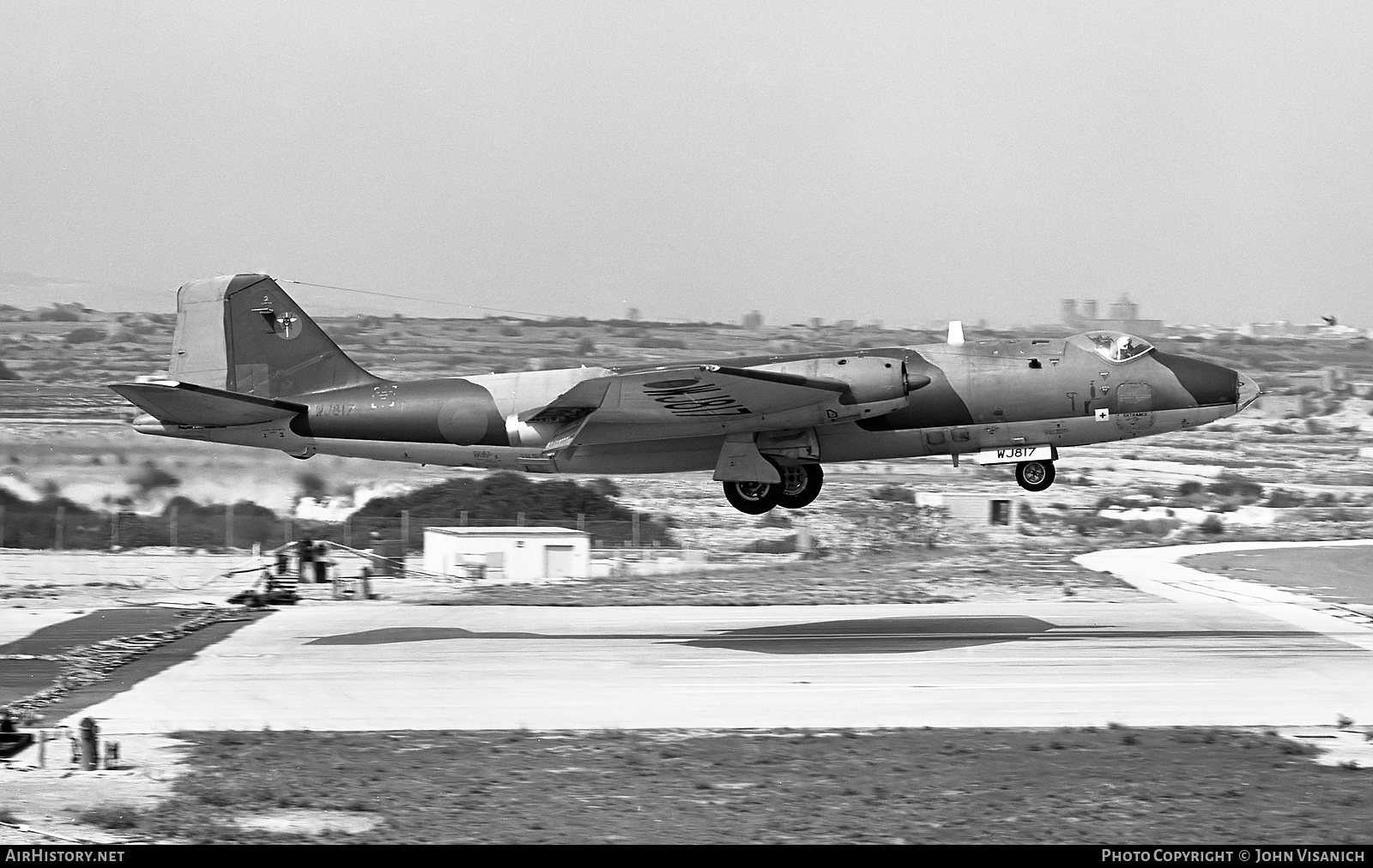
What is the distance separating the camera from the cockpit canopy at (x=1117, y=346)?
26.6 m

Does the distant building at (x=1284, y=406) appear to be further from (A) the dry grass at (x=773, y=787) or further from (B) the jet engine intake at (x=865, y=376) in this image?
(A) the dry grass at (x=773, y=787)

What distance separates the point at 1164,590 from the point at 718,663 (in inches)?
695

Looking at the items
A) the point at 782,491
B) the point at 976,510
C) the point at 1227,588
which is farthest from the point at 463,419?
the point at 976,510

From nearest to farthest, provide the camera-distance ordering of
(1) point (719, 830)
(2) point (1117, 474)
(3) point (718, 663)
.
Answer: (1) point (719, 830) < (3) point (718, 663) < (2) point (1117, 474)

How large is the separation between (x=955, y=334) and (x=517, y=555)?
18916 mm

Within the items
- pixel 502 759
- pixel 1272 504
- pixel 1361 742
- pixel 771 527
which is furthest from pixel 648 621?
pixel 1272 504

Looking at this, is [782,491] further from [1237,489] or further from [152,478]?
[1237,489]

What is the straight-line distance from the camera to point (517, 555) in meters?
42.0

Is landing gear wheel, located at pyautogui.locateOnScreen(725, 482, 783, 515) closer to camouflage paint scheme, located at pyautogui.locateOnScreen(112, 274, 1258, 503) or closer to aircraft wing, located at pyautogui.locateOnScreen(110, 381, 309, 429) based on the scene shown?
camouflage paint scheme, located at pyautogui.locateOnScreen(112, 274, 1258, 503)

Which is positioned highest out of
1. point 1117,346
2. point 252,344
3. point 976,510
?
point 252,344

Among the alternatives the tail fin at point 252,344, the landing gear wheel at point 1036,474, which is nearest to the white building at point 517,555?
the tail fin at point 252,344

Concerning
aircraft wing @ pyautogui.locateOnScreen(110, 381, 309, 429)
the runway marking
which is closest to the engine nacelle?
the runway marking

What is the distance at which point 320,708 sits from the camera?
2077cm

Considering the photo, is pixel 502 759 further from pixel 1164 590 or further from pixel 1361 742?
pixel 1164 590
